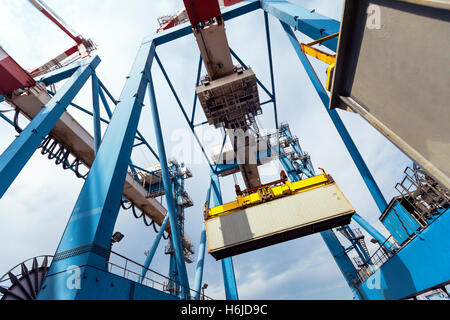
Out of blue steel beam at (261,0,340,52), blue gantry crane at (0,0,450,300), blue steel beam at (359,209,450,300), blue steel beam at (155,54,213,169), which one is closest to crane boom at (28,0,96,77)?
blue gantry crane at (0,0,450,300)

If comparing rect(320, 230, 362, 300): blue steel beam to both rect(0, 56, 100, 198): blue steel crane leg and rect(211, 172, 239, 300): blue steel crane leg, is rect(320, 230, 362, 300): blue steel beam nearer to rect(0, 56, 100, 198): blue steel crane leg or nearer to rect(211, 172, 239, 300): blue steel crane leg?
rect(211, 172, 239, 300): blue steel crane leg

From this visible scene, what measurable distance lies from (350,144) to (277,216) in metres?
4.12

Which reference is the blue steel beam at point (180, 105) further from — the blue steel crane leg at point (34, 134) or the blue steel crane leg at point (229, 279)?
the blue steel crane leg at point (229, 279)

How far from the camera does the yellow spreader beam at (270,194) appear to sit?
8.19 metres

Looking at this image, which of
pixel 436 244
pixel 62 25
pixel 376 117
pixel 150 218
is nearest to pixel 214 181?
pixel 150 218

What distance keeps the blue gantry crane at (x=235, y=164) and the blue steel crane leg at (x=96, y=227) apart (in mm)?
19

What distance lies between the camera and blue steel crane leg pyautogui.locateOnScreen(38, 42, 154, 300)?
2715mm

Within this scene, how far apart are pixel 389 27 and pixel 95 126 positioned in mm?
7848

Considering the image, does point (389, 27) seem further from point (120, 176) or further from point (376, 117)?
point (120, 176)

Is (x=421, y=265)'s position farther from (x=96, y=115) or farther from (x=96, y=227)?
Answer: (x=96, y=115)

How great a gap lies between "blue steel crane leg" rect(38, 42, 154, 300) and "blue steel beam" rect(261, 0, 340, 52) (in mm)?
5516

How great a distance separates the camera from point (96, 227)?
3105mm

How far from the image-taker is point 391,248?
6699 millimetres

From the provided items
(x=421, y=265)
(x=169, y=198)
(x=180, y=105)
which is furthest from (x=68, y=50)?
(x=421, y=265)
